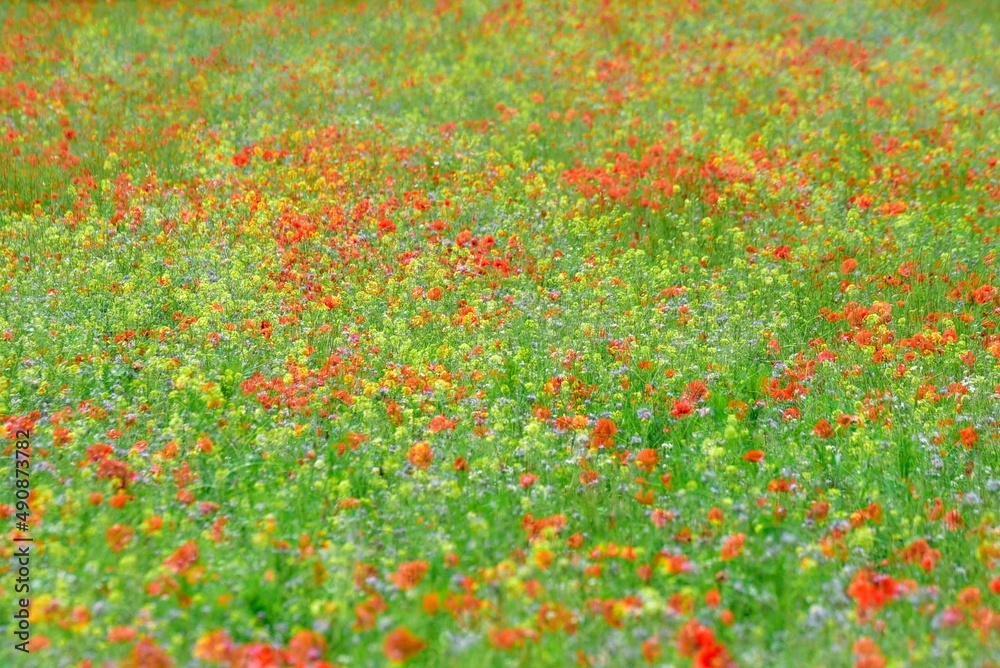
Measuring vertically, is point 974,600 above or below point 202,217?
above

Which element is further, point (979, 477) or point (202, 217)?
point (202, 217)

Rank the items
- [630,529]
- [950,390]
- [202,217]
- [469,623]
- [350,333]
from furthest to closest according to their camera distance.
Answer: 1. [202,217]
2. [350,333]
3. [950,390]
4. [630,529]
5. [469,623]

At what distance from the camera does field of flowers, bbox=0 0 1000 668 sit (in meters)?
4.22

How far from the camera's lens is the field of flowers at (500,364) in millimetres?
4223

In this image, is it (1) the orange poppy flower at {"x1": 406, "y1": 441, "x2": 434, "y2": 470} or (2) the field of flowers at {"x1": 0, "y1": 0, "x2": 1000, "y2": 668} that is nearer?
(2) the field of flowers at {"x1": 0, "y1": 0, "x2": 1000, "y2": 668}

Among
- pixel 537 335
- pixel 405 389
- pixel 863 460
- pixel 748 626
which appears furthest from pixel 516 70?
pixel 748 626

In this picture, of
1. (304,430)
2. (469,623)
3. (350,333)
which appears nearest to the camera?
(469,623)

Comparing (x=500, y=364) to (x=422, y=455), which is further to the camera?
(x=500, y=364)

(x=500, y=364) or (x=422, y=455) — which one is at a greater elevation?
(x=422, y=455)

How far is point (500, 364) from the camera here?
6.96 m

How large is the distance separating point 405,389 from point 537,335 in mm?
1531

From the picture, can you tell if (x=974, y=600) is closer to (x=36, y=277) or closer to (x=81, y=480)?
(x=81, y=480)

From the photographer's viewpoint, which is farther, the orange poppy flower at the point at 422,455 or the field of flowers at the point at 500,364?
the orange poppy flower at the point at 422,455

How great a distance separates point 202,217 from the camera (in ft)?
32.4
